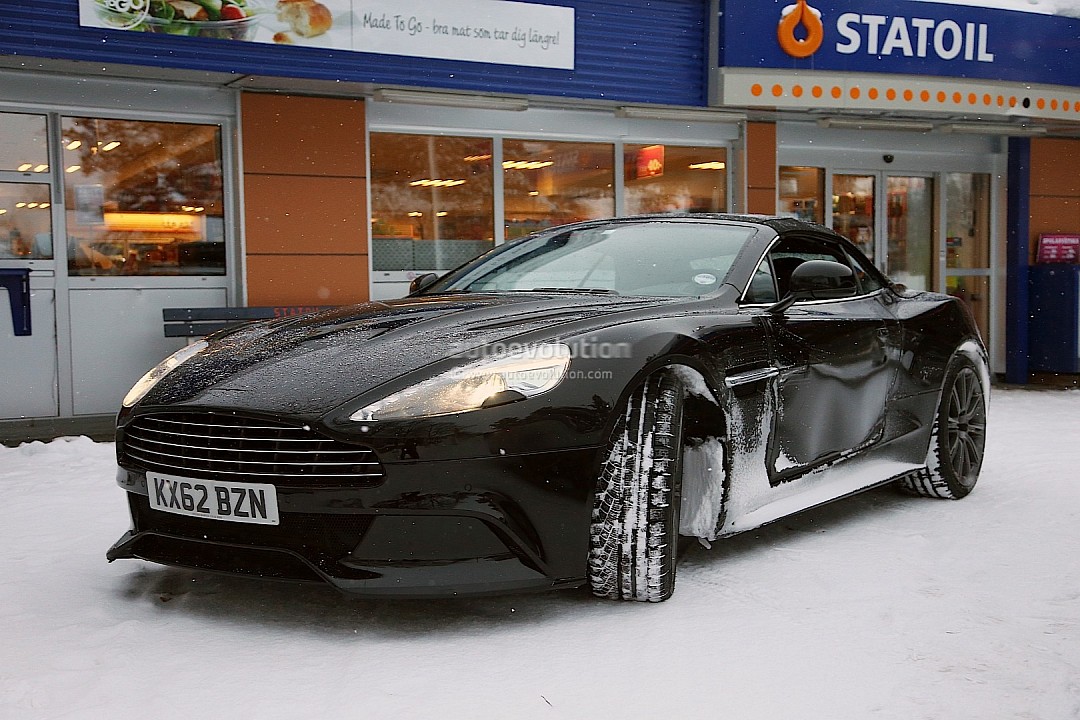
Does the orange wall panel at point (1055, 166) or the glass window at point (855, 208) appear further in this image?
the orange wall panel at point (1055, 166)

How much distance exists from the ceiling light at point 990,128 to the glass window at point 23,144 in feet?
27.5

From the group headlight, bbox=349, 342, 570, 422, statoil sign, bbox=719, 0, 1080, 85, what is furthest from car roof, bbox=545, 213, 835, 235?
statoil sign, bbox=719, 0, 1080, 85

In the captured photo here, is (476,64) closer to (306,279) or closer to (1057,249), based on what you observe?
(306,279)

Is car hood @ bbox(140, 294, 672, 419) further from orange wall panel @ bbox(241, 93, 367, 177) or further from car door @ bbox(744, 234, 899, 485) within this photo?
orange wall panel @ bbox(241, 93, 367, 177)

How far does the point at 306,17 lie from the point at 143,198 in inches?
74.5

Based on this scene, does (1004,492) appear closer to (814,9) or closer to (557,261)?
(557,261)

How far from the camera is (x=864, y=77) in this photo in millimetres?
10312

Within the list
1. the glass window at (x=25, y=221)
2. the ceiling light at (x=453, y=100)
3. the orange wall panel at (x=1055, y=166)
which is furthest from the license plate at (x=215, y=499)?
the orange wall panel at (x=1055, y=166)

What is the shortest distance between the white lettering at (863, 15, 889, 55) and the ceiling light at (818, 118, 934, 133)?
0.95 meters

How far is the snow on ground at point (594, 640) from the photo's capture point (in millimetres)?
2818

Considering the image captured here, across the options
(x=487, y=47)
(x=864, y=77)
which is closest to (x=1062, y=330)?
(x=864, y=77)

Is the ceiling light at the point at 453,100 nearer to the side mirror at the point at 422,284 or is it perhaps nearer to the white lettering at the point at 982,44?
the side mirror at the point at 422,284

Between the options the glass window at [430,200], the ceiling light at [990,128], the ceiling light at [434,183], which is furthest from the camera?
the ceiling light at [990,128]

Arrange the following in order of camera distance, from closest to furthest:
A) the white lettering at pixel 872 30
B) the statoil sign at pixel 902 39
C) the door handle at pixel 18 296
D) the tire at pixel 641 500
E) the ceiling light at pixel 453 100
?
the tire at pixel 641 500 → the door handle at pixel 18 296 → the ceiling light at pixel 453 100 → the statoil sign at pixel 902 39 → the white lettering at pixel 872 30
